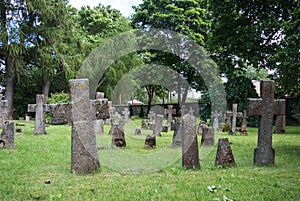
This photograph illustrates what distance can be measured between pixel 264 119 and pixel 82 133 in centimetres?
416

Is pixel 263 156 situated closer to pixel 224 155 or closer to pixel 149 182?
pixel 224 155

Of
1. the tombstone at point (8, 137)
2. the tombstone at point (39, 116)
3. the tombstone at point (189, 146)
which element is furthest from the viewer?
the tombstone at point (39, 116)

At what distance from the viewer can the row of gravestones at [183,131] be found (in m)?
6.32

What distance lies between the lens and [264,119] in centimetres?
770

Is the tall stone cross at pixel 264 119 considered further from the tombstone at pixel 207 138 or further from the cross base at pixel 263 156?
the tombstone at pixel 207 138

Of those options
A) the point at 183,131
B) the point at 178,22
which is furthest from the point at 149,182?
the point at 178,22

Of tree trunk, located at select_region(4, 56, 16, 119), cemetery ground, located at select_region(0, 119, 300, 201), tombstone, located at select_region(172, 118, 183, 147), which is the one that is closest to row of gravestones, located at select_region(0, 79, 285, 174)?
cemetery ground, located at select_region(0, 119, 300, 201)

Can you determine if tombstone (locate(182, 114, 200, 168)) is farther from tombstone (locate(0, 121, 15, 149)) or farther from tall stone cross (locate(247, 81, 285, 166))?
tombstone (locate(0, 121, 15, 149))

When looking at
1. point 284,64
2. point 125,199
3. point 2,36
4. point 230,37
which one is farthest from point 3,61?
point 125,199

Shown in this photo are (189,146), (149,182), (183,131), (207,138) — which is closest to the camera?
(149,182)

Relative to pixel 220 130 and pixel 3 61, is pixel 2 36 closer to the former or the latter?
pixel 3 61

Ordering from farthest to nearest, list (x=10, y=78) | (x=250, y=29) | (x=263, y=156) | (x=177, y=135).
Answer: (x=10, y=78)
(x=250, y=29)
(x=177, y=135)
(x=263, y=156)

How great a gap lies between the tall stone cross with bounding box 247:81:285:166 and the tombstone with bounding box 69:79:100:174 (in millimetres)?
3646

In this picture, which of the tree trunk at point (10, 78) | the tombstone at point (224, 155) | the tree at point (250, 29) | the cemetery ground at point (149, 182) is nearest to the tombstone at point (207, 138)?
the cemetery ground at point (149, 182)
